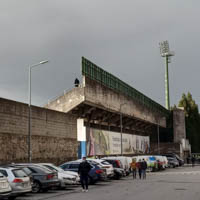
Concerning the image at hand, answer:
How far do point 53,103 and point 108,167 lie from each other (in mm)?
25288

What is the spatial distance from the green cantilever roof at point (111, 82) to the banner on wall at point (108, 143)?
25.0ft

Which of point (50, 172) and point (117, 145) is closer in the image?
point (50, 172)

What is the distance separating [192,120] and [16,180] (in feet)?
308

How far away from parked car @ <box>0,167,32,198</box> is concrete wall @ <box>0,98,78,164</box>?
13.8 meters

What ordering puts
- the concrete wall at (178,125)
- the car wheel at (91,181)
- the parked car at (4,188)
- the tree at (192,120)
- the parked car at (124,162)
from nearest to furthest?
the parked car at (4,188) < the car wheel at (91,181) < the parked car at (124,162) < the concrete wall at (178,125) < the tree at (192,120)

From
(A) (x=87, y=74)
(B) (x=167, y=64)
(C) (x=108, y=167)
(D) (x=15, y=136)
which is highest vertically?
(B) (x=167, y=64)

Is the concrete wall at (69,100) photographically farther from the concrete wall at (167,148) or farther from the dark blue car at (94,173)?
the concrete wall at (167,148)

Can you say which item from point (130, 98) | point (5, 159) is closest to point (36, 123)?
point (5, 159)

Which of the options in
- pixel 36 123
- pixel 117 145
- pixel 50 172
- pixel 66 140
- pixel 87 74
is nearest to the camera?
pixel 50 172

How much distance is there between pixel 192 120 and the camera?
346 feet

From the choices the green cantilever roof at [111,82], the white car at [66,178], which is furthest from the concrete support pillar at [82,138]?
the white car at [66,178]

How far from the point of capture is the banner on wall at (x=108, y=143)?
1801 inches

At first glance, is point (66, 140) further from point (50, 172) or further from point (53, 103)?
point (50, 172)

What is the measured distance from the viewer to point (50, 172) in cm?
1927
